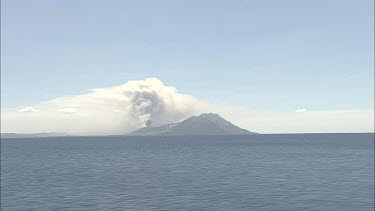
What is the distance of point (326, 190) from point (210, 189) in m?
21.0

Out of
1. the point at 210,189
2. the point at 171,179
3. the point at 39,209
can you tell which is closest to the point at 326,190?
the point at 210,189

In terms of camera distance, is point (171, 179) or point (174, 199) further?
point (171, 179)

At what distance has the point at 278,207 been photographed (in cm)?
4825

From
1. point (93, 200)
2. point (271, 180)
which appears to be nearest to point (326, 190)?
point (271, 180)

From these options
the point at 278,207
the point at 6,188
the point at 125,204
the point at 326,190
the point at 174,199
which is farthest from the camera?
the point at 6,188

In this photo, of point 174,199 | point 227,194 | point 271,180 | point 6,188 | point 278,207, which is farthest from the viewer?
point 271,180

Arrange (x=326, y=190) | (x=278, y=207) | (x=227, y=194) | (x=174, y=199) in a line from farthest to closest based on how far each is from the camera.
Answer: (x=326, y=190) < (x=227, y=194) < (x=174, y=199) < (x=278, y=207)

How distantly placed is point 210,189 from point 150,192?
11.1 m

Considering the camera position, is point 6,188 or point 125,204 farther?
point 6,188

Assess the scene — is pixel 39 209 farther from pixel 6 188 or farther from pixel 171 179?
pixel 171 179

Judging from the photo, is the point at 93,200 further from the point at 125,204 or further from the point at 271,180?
the point at 271,180

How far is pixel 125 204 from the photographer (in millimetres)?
51469

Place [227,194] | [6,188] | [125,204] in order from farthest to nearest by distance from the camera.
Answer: [6,188] < [227,194] < [125,204]

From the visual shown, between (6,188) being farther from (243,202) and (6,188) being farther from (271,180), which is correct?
(271,180)
